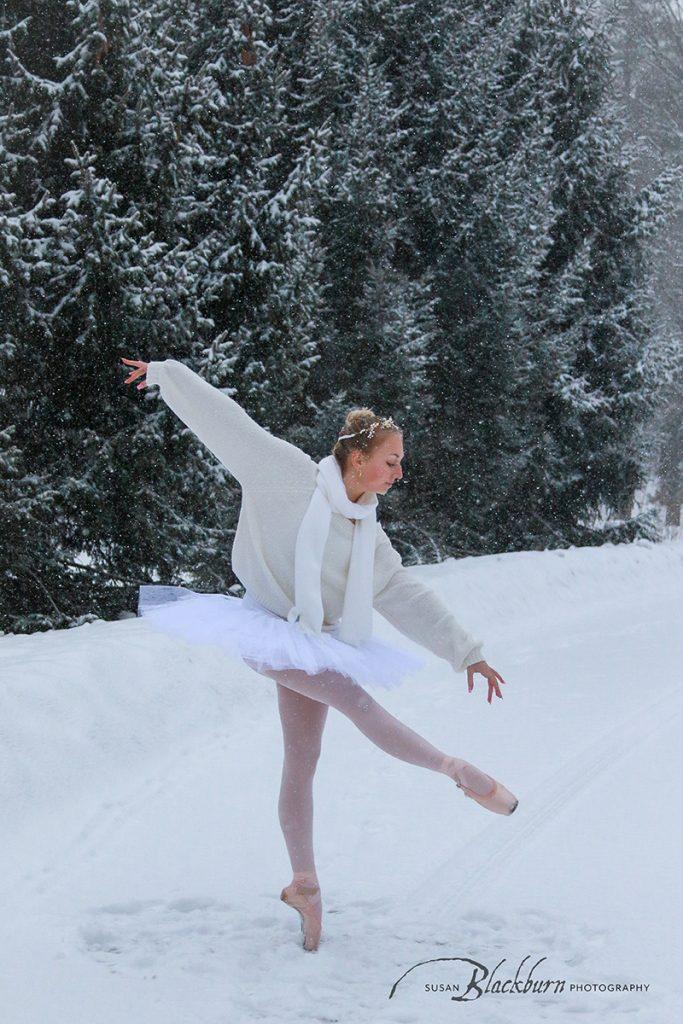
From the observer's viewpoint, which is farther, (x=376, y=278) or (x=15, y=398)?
(x=376, y=278)

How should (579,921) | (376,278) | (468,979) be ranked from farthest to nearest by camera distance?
(376,278) → (579,921) → (468,979)

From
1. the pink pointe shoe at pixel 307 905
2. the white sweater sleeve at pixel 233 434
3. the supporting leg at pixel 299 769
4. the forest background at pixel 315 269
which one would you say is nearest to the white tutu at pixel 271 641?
the supporting leg at pixel 299 769

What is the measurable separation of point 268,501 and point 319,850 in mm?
1852

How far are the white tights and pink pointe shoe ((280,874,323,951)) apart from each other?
0.17ft

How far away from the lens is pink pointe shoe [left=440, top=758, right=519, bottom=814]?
4055 millimetres

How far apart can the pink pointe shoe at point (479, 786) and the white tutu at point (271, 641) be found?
15.1 inches

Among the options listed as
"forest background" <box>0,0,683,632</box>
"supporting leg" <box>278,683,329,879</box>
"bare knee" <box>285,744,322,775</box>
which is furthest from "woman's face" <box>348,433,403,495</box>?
"forest background" <box>0,0,683,632</box>

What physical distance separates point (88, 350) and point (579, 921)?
7.95 m

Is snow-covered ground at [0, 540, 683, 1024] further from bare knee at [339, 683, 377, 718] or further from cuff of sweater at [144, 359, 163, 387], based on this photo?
cuff of sweater at [144, 359, 163, 387]

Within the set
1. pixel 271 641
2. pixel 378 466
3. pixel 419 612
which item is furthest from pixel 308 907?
pixel 378 466

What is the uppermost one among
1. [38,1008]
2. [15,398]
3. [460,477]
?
[460,477]

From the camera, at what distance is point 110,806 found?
5.71 metres

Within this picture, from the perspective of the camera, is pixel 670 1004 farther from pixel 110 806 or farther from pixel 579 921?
pixel 110 806

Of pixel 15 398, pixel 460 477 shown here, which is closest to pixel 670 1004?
pixel 15 398
